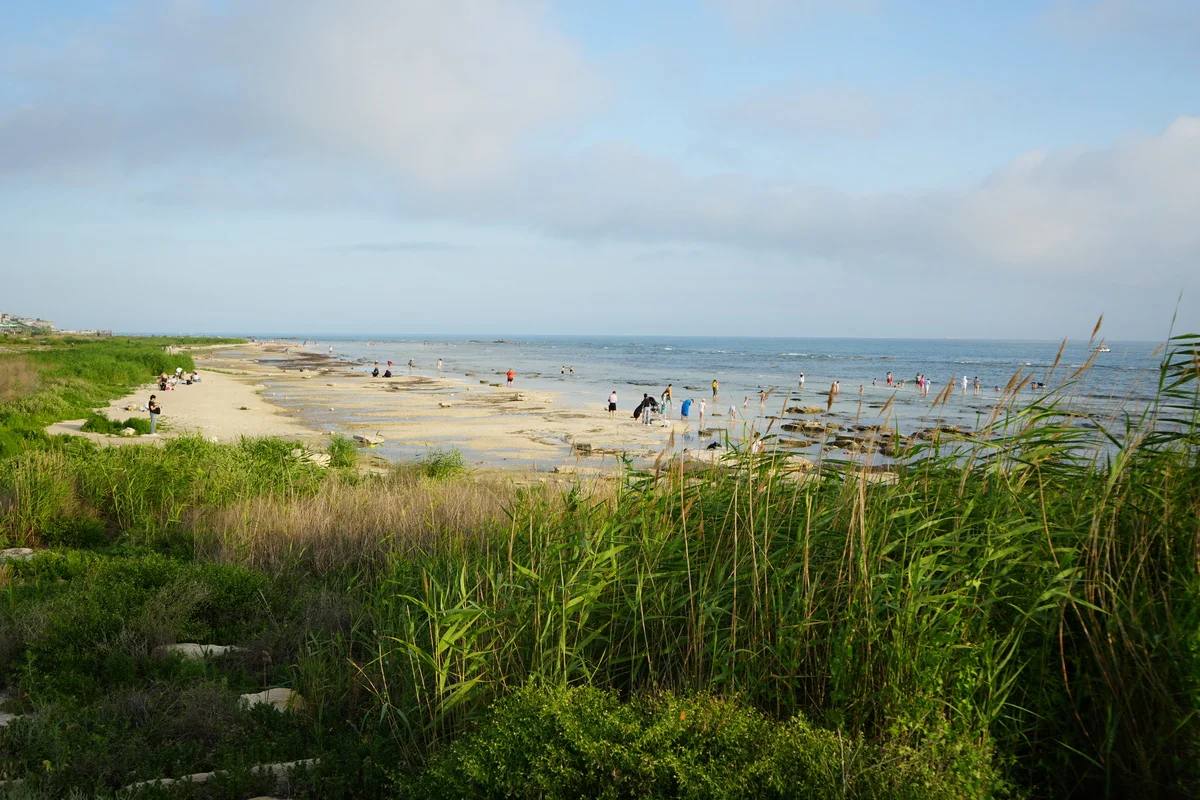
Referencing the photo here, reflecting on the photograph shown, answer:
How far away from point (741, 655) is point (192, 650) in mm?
3573

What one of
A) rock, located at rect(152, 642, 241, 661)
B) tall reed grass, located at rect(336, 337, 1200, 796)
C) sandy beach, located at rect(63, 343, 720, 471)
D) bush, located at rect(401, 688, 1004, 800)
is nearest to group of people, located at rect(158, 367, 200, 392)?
sandy beach, located at rect(63, 343, 720, 471)

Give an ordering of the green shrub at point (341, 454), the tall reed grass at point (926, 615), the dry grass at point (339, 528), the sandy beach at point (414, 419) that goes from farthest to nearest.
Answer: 1. the sandy beach at point (414, 419)
2. the green shrub at point (341, 454)
3. the dry grass at point (339, 528)
4. the tall reed grass at point (926, 615)

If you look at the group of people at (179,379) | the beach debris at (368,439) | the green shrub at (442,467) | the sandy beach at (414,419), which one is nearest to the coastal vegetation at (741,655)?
the green shrub at (442,467)

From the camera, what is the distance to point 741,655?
3588mm

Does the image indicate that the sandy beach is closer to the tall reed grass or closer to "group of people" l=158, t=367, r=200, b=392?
"group of people" l=158, t=367, r=200, b=392

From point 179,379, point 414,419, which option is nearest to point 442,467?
point 414,419

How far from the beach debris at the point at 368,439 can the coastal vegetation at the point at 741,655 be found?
15.7 metres

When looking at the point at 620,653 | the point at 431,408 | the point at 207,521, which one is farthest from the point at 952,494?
the point at 431,408

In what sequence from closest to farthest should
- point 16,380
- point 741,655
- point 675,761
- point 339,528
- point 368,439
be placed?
1. point 675,761
2. point 741,655
3. point 339,528
4. point 368,439
5. point 16,380

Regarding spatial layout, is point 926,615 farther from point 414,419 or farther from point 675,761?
point 414,419

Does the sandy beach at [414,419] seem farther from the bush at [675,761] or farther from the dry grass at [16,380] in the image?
the bush at [675,761]

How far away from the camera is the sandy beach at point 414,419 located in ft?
67.6

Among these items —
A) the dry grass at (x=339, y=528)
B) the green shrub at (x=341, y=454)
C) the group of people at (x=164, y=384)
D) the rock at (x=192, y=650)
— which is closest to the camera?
the rock at (x=192, y=650)

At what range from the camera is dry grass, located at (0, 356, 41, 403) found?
21.3 metres
